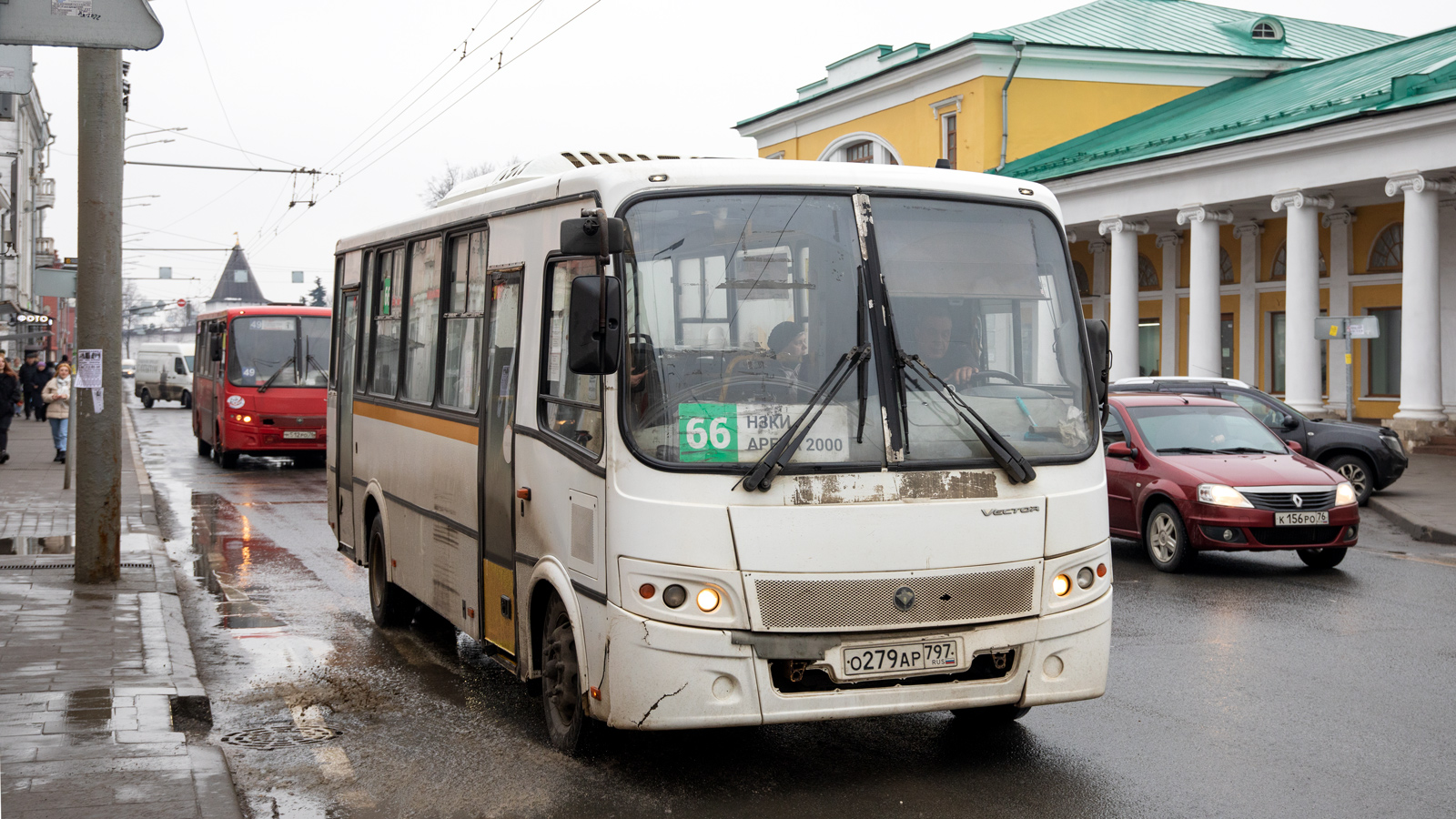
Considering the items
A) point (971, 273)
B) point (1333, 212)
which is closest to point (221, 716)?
point (971, 273)

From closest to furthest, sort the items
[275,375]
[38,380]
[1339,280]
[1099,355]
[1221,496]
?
[1099,355], [1221,496], [275,375], [1339,280], [38,380]

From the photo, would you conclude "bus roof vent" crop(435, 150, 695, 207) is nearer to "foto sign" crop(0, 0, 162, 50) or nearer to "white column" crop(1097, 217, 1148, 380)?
"foto sign" crop(0, 0, 162, 50)

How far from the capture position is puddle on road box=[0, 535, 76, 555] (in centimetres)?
1208

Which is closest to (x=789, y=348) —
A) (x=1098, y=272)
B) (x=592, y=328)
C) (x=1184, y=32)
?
(x=592, y=328)

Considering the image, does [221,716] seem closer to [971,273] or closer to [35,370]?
[971,273]

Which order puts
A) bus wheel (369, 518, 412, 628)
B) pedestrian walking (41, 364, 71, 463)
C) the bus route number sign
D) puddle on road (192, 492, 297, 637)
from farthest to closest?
pedestrian walking (41, 364, 71, 463) → puddle on road (192, 492, 297, 637) → bus wheel (369, 518, 412, 628) → the bus route number sign

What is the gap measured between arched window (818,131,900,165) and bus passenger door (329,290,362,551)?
1342 inches

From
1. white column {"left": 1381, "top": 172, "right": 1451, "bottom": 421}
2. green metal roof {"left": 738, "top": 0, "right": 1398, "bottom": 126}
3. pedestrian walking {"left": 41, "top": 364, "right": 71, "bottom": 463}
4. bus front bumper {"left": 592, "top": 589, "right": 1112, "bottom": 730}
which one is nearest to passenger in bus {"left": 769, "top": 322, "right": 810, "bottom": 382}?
bus front bumper {"left": 592, "top": 589, "right": 1112, "bottom": 730}

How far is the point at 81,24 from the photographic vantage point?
4816 mm

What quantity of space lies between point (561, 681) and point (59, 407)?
21.4 meters

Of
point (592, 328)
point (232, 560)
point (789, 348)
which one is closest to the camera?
point (592, 328)

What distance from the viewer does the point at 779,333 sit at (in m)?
5.41

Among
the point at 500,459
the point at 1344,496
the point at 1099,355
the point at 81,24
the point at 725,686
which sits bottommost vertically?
the point at 725,686

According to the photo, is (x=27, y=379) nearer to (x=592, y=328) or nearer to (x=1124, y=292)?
(x=1124, y=292)
